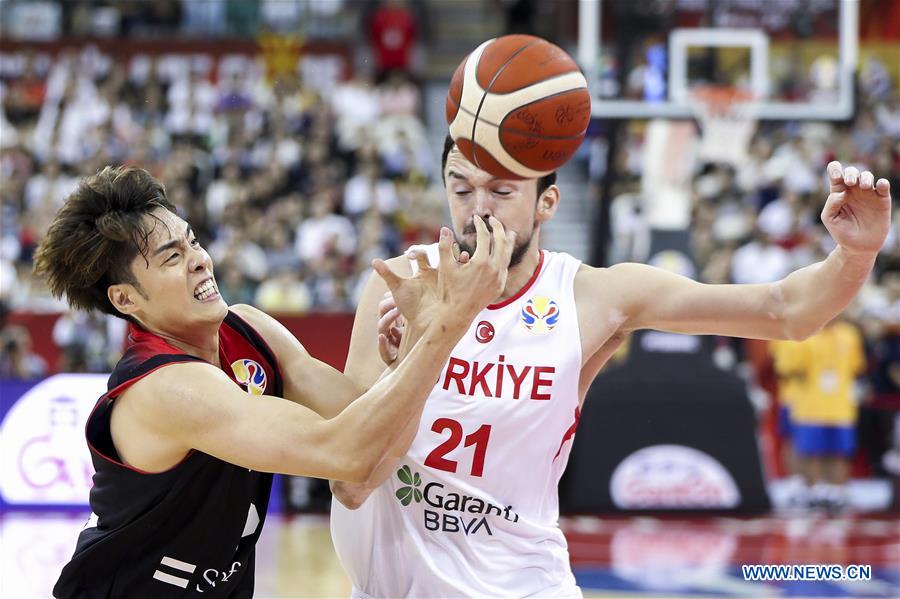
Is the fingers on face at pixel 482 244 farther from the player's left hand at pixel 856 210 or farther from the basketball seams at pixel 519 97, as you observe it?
the player's left hand at pixel 856 210

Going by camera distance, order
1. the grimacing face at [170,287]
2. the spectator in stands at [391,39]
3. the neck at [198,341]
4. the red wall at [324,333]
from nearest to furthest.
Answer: the grimacing face at [170,287], the neck at [198,341], the red wall at [324,333], the spectator in stands at [391,39]

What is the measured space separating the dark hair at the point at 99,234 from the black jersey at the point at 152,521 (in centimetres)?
23

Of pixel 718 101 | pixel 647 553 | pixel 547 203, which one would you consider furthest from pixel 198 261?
pixel 718 101

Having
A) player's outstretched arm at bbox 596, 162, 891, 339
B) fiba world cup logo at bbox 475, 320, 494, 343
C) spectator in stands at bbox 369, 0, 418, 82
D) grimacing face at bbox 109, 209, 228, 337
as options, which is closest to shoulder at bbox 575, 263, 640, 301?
player's outstretched arm at bbox 596, 162, 891, 339

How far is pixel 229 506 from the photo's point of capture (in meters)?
3.48

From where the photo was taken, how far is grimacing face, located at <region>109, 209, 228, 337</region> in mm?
3434

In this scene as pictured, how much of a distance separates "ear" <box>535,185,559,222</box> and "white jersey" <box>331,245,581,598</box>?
380 millimetres

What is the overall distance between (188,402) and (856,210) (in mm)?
2158

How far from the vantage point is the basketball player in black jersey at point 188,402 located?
119 inches

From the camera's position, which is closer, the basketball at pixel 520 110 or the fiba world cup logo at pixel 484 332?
the basketball at pixel 520 110

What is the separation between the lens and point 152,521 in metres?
3.33

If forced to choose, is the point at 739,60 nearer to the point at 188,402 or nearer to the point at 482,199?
the point at 482,199

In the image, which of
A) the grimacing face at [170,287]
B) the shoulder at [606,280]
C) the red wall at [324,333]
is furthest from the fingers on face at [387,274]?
the red wall at [324,333]

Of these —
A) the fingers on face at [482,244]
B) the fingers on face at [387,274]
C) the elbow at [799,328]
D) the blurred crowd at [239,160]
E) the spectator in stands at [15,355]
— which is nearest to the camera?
the fingers on face at [482,244]
